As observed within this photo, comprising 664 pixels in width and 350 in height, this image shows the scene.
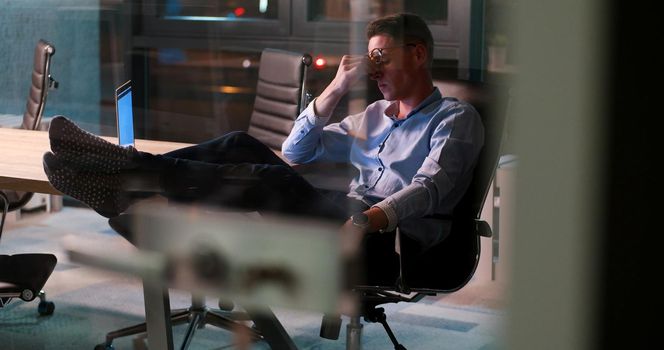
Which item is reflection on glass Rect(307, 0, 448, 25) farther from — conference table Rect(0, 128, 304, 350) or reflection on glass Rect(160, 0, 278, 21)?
conference table Rect(0, 128, 304, 350)

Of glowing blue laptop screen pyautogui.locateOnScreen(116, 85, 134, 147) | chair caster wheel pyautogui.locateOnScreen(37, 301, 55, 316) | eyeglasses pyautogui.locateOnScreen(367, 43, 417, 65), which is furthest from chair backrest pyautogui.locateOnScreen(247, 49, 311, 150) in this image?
chair caster wheel pyautogui.locateOnScreen(37, 301, 55, 316)

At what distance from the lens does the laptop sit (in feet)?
6.03

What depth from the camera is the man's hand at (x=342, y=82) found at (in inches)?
67.2

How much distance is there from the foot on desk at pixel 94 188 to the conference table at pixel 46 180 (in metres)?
0.05

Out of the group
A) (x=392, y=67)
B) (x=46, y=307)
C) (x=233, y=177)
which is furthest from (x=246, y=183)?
(x=46, y=307)

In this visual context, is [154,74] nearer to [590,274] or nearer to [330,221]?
[330,221]

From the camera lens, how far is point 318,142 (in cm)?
177

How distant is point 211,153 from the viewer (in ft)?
5.99

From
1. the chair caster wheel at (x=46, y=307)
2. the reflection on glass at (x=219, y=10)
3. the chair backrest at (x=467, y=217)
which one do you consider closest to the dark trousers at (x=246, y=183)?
the chair backrest at (x=467, y=217)

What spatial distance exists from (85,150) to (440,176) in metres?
0.66

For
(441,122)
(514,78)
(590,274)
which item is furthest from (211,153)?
(590,274)

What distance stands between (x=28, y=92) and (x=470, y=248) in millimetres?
954

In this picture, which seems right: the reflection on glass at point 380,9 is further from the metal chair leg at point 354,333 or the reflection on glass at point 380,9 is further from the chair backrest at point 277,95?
the metal chair leg at point 354,333

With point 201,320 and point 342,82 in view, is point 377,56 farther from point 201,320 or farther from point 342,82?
point 201,320
